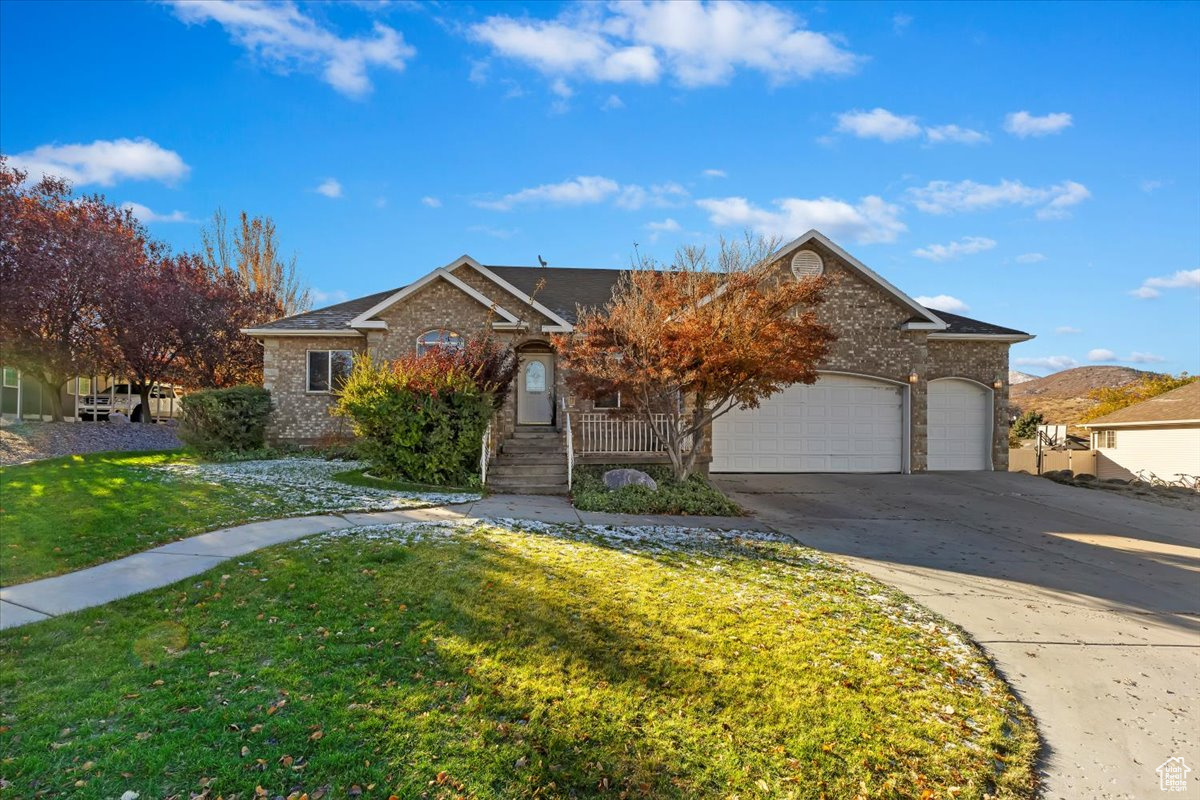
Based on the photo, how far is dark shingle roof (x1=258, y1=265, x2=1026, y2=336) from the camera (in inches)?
685

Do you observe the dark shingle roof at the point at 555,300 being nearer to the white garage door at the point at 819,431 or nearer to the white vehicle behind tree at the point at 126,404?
the white garage door at the point at 819,431

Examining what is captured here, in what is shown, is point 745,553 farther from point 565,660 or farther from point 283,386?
point 283,386

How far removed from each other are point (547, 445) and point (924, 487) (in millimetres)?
8609

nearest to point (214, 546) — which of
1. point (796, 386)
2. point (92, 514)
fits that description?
point (92, 514)

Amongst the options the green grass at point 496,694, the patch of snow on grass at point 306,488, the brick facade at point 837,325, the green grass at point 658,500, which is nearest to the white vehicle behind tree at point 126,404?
the brick facade at point 837,325

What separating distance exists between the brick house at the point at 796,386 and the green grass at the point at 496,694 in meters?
9.81

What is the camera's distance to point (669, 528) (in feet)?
29.7

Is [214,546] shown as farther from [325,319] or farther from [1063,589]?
[325,319]

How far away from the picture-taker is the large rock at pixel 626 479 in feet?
39.3

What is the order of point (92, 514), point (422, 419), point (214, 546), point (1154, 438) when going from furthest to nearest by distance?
point (1154, 438), point (422, 419), point (92, 514), point (214, 546)

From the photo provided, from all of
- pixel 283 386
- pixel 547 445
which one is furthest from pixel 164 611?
pixel 283 386

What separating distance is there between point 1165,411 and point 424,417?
24.1 m

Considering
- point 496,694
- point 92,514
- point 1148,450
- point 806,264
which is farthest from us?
point 1148,450

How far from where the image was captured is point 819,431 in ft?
53.7
